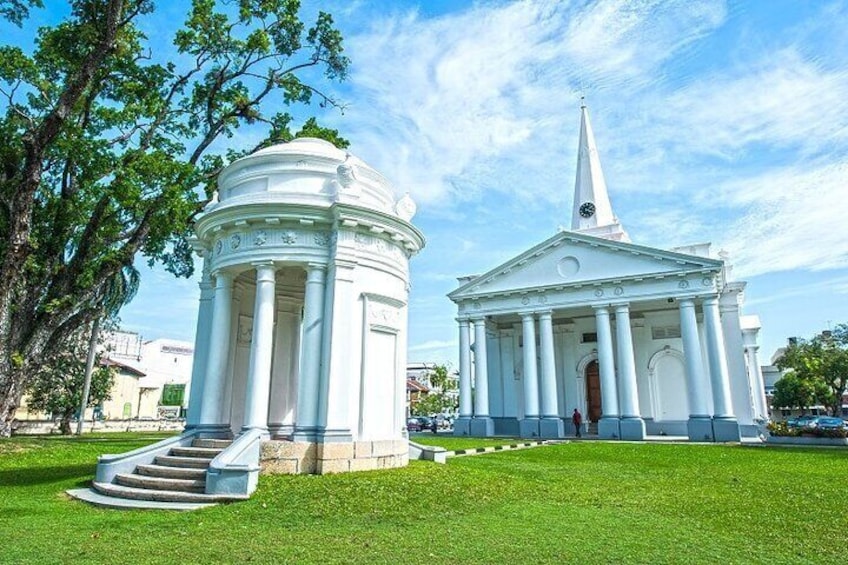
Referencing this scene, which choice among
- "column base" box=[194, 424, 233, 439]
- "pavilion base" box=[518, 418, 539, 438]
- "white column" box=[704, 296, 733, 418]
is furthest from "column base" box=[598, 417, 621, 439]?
"column base" box=[194, 424, 233, 439]

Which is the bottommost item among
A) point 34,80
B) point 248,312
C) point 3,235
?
point 248,312

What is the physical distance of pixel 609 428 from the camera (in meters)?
27.1

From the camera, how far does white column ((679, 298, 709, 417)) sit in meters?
25.4

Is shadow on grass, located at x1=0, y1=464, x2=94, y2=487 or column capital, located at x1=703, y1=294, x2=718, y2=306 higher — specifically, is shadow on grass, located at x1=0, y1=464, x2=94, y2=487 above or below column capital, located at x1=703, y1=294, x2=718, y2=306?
below

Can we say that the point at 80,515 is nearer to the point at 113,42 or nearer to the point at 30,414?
the point at 113,42

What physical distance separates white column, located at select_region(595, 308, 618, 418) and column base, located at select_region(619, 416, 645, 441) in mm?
685

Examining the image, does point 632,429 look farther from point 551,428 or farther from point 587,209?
point 587,209

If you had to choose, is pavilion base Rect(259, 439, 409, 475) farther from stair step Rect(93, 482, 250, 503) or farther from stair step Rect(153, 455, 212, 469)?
stair step Rect(93, 482, 250, 503)

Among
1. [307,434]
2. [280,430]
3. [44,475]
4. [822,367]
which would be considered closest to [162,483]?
[307,434]

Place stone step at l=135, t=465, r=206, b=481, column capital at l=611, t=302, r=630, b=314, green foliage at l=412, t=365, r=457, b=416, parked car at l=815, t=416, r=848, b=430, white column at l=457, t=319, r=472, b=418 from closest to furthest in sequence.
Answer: stone step at l=135, t=465, r=206, b=481
parked car at l=815, t=416, r=848, b=430
column capital at l=611, t=302, r=630, b=314
white column at l=457, t=319, r=472, b=418
green foliage at l=412, t=365, r=457, b=416

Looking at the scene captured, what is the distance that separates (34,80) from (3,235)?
15.8 ft

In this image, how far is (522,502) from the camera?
8.53 meters

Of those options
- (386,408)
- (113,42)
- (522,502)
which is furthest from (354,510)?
(113,42)

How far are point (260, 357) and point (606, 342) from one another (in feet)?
69.7
